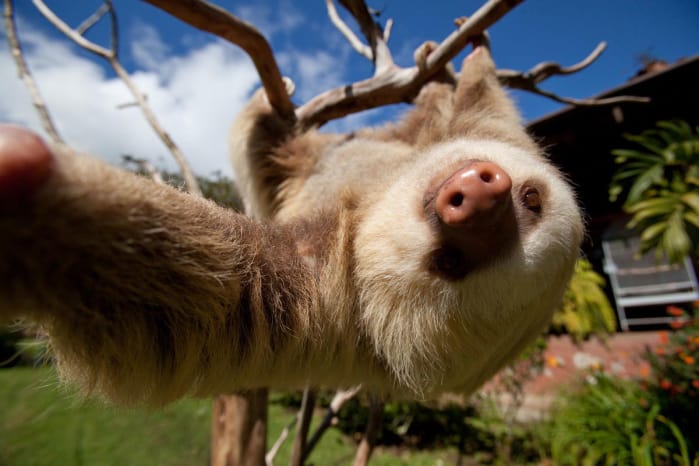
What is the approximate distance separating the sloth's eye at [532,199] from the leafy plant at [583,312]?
22.2 feet

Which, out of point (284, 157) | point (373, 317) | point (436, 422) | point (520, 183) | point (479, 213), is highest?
point (284, 157)

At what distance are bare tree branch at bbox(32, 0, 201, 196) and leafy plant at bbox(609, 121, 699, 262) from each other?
18.1ft

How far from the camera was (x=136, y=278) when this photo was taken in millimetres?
1089

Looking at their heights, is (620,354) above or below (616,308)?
below

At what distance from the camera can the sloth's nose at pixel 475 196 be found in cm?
142

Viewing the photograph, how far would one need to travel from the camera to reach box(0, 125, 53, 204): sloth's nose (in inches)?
29.3

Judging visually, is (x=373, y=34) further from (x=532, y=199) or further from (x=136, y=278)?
(x=136, y=278)

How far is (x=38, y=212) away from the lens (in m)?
0.82

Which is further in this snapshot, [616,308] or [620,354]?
[616,308]

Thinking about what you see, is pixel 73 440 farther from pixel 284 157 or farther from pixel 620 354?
pixel 620 354

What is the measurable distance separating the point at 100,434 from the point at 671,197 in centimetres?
761

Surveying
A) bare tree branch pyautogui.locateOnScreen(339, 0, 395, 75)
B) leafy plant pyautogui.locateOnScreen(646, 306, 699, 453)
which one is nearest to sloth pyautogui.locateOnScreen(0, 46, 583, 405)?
bare tree branch pyautogui.locateOnScreen(339, 0, 395, 75)

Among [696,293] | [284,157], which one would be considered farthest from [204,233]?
[696,293]

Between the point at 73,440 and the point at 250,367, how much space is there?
374cm
